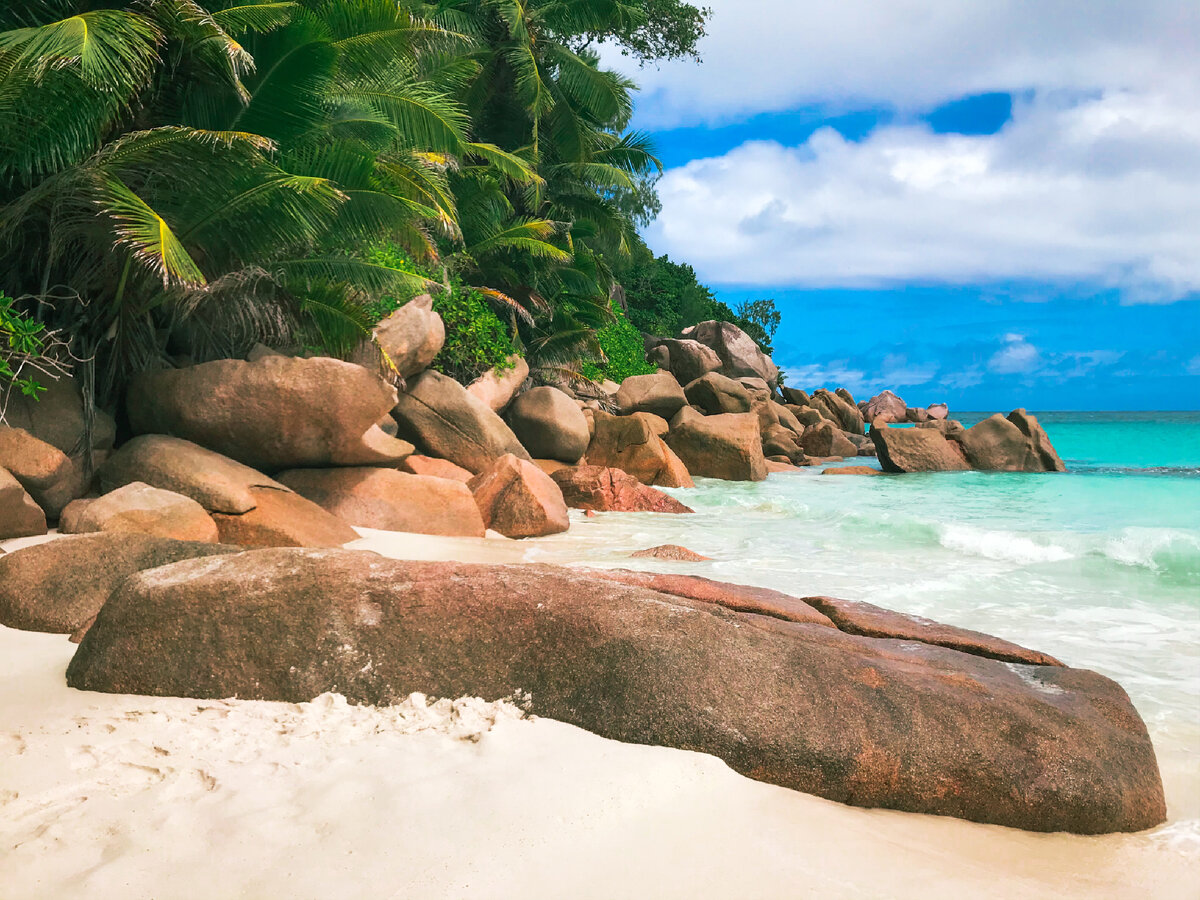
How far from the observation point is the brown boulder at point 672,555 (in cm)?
765

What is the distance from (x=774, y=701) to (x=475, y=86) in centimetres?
2125

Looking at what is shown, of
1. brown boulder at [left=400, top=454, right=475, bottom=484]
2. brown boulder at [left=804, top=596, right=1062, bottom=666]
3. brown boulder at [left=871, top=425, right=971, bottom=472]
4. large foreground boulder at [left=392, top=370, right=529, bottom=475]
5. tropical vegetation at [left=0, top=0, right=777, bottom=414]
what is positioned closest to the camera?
brown boulder at [left=804, top=596, right=1062, bottom=666]

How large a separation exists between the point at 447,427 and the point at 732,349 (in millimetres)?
24845

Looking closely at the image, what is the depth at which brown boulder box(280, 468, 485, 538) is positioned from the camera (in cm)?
827

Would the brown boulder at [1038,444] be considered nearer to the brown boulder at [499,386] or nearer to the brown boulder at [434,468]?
the brown boulder at [499,386]

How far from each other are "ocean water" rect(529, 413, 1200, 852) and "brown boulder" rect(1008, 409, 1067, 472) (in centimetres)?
485

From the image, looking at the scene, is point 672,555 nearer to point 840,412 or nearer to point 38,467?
point 38,467

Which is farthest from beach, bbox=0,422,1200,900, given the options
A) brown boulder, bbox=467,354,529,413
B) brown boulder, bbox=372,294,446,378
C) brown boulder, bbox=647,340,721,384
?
brown boulder, bbox=647,340,721,384

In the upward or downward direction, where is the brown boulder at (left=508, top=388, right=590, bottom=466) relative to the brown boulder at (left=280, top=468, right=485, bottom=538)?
upward

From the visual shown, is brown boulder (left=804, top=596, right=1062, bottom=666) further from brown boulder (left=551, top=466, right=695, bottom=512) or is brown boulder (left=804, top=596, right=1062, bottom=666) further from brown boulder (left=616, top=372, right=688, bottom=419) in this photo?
brown boulder (left=616, top=372, right=688, bottom=419)

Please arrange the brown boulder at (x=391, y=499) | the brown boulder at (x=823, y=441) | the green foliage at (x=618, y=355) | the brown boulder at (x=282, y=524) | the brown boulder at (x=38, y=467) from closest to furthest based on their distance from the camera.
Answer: the brown boulder at (x=38, y=467) < the brown boulder at (x=282, y=524) < the brown boulder at (x=391, y=499) < the green foliage at (x=618, y=355) < the brown boulder at (x=823, y=441)

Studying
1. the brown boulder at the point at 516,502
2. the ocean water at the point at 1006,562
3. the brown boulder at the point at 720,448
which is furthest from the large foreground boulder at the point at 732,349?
the brown boulder at the point at 516,502

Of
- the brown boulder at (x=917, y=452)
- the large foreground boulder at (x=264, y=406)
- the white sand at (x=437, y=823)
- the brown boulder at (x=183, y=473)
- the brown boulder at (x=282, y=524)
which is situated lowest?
the white sand at (x=437, y=823)

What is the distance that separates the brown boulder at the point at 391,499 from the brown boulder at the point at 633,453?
20.9 ft
